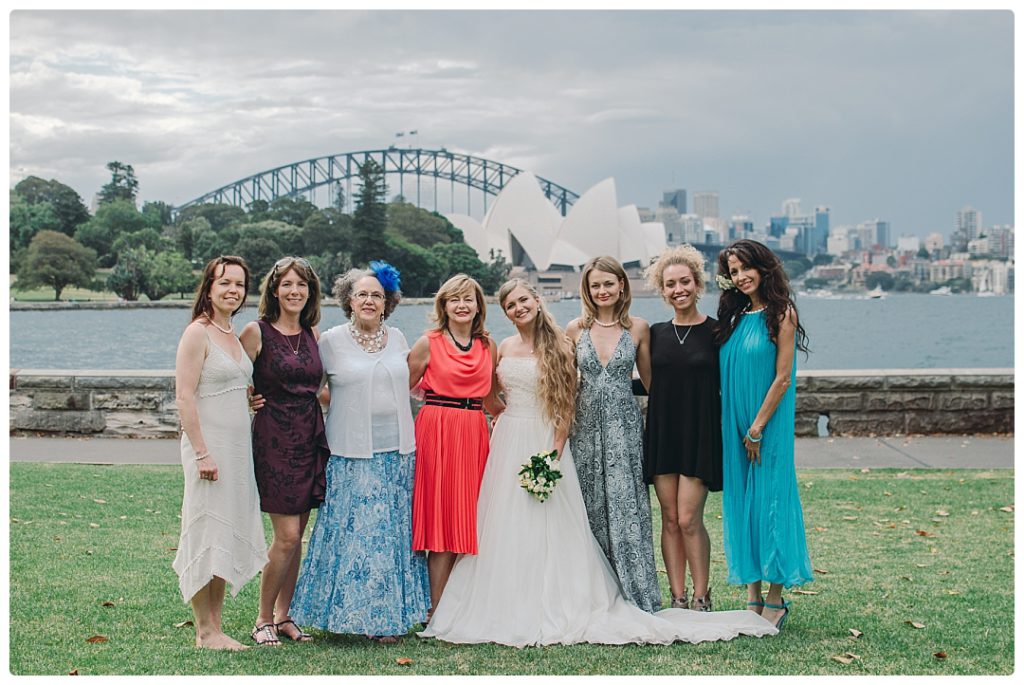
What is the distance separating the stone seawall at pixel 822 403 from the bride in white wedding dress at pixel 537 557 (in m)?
5.60

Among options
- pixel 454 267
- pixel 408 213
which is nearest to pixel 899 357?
pixel 454 267

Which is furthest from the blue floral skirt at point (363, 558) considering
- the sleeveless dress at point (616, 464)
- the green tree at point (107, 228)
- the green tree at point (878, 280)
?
the green tree at point (878, 280)

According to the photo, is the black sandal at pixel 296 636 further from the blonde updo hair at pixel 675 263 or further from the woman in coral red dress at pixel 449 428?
the blonde updo hair at pixel 675 263

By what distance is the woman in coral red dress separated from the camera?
4.50 metres

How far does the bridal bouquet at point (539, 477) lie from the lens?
14.8ft

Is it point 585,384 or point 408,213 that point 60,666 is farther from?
point 408,213

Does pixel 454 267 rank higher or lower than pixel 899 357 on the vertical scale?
higher

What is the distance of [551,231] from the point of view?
2485 inches

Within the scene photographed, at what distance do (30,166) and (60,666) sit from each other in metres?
83.2

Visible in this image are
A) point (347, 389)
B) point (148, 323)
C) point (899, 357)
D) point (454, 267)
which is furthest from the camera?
point (454, 267)

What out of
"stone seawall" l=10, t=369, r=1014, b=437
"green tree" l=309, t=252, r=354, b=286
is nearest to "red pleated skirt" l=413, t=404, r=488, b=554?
"stone seawall" l=10, t=369, r=1014, b=437

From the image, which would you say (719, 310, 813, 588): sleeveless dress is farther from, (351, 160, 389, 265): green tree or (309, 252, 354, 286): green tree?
(351, 160, 389, 265): green tree

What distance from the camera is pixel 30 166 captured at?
78688mm

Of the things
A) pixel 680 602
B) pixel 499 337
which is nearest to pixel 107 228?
pixel 499 337
